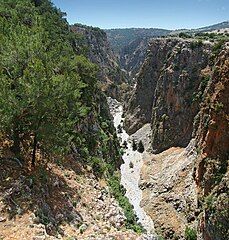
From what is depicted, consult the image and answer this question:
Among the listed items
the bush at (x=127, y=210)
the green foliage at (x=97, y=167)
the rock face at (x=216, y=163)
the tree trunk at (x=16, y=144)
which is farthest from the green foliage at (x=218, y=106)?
the tree trunk at (x=16, y=144)

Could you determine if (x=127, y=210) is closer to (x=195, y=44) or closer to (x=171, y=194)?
(x=171, y=194)

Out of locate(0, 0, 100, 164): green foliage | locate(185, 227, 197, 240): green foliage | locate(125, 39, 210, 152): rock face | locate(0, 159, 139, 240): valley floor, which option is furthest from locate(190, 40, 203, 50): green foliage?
locate(0, 159, 139, 240): valley floor

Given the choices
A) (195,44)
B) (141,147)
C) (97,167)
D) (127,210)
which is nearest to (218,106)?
(97,167)

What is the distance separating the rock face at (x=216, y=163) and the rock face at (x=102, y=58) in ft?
280

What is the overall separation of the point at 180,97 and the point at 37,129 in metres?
46.1

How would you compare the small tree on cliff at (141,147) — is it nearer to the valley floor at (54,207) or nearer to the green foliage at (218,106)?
the green foliage at (218,106)

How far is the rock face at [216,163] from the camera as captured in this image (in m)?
36.4

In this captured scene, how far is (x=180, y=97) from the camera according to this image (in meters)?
70.8

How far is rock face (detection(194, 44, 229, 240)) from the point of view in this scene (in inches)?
1435

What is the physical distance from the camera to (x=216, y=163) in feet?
140

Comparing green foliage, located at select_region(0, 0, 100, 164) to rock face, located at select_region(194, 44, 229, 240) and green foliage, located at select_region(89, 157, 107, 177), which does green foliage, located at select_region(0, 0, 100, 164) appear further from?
rock face, located at select_region(194, 44, 229, 240)

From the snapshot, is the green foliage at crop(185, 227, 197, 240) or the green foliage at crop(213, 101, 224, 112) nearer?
the green foliage at crop(185, 227, 197, 240)

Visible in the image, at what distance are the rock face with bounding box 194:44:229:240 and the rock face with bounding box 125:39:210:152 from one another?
55.1ft

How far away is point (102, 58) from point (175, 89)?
90971 millimetres
